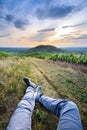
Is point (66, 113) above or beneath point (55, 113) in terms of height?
above

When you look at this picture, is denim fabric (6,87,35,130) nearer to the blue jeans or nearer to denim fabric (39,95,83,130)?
the blue jeans

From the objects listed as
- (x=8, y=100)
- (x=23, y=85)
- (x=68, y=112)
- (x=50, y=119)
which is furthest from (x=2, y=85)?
(x=68, y=112)

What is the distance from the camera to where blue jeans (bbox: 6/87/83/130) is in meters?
1.94

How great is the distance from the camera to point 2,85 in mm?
3826

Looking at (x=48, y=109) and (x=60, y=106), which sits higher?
(x=60, y=106)

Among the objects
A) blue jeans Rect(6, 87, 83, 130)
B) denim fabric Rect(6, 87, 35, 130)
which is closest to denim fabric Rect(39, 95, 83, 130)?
blue jeans Rect(6, 87, 83, 130)

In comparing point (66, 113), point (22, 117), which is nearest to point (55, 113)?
point (66, 113)

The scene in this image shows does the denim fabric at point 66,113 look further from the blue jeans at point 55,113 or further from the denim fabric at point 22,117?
the denim fabric at point 22,117

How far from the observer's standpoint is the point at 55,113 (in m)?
2.52

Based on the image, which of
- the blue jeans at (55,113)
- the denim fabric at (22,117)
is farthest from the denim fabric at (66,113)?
the denim fabric at (22,117)

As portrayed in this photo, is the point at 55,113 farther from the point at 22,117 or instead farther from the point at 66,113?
the point at 22,117

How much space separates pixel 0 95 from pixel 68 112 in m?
1.59

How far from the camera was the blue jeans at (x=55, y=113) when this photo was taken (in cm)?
194

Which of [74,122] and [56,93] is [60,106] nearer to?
[74,122]
